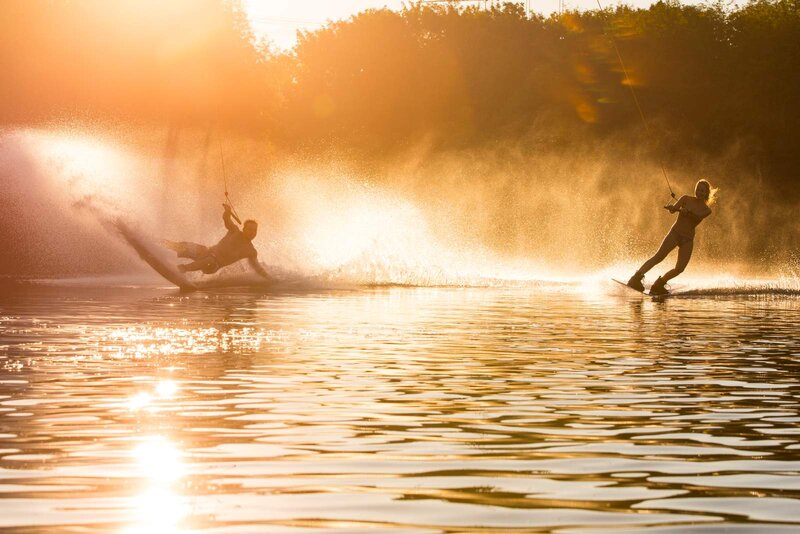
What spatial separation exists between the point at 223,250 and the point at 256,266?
80.3 inches

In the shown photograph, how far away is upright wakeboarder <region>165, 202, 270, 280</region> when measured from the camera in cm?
3272

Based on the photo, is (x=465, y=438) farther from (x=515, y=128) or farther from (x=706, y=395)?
(x=515, y=128)

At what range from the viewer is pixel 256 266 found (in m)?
35.4

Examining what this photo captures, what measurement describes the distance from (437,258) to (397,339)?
3365cm

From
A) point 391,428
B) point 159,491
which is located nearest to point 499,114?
point 391,428

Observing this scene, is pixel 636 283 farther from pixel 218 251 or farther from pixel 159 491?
pixel 159 491

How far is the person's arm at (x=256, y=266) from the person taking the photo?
3482cm

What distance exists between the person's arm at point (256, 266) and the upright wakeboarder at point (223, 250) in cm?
36

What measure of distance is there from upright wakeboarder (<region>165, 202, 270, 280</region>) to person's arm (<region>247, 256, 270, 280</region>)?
361 mm

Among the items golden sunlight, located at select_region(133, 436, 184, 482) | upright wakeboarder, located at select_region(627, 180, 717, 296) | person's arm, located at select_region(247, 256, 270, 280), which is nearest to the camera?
→ golden sunlight, located at select_region(133, 436, 184, 482)

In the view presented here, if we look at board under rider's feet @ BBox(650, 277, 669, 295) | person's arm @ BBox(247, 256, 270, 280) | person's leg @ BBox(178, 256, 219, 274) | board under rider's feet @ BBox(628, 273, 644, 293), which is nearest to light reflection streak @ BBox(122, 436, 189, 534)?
person's leg @ BBox(178, 256, 219, 274)

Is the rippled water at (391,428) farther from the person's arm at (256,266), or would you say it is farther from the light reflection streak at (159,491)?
the person's arm at (256,266)

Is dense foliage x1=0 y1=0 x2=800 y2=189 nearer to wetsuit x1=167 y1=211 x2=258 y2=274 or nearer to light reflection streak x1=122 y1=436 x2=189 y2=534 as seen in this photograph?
wetsuit x1=167 y1=211 x2=258 y2=274

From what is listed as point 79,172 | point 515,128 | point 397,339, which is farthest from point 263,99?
point 397,339
